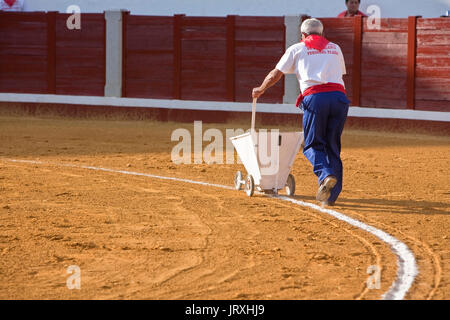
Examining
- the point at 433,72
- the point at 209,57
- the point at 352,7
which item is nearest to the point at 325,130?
the point at 433,72

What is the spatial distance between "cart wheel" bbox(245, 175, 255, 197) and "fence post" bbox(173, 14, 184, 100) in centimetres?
819

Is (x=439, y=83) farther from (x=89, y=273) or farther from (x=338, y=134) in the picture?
(x=89, y=273)

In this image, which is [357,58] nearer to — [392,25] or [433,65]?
[392,25]

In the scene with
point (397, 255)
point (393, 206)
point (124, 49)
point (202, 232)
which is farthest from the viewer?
point (124, 49)

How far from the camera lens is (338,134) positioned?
6.89m

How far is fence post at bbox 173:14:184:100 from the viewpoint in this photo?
15289 millimetres

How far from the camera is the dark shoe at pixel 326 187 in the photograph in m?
6.65

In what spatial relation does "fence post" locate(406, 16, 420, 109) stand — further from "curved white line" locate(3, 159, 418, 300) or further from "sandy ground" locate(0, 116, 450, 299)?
"curved white line" locate(3, 159, 418, 300)

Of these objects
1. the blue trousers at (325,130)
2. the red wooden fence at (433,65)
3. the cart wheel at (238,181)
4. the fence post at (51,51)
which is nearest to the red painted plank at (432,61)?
the red wooden fence at (433,65)

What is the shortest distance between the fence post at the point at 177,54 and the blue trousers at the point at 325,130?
28.2 feet

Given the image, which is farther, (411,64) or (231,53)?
(231,53)

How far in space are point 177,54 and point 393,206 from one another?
29.2ft

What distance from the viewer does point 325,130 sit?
6871 millimetres

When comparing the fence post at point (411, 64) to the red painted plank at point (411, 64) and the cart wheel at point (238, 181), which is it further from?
the cart wheel at point (238, 181)
